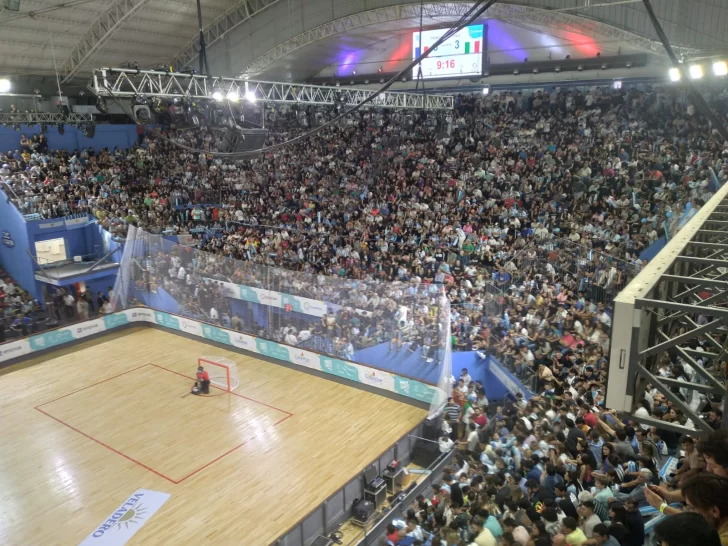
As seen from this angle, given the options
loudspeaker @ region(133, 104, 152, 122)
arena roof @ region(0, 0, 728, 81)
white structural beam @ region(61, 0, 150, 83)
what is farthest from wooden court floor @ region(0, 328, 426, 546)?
white structural beam @ region(61, 0, 150, 83)

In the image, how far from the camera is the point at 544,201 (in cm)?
1777

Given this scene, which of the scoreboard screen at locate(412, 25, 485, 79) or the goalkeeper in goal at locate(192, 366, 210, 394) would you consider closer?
the goalkeeper in goal at locate(192, 366, 210, 394)

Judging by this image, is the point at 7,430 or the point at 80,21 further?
the point at 80,21

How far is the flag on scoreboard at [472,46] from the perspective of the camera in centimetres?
1833

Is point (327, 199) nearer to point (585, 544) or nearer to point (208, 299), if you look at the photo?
point (208, 299)

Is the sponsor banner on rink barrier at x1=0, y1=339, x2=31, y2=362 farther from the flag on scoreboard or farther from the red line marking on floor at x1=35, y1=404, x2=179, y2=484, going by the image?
the flag on scoreboard

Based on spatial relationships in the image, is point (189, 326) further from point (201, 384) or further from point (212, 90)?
point (212, 90)

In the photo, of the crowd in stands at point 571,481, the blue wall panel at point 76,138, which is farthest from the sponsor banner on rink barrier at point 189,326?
the blue wall panel at point 76,138

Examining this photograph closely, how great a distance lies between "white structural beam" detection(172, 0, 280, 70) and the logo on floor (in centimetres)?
1811

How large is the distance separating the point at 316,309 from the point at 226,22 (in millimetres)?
16926

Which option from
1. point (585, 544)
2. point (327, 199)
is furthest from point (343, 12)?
point (585, 544)

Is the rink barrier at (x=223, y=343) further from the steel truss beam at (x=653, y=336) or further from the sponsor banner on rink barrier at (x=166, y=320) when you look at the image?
the steel truss beam at (x=653, y=336)

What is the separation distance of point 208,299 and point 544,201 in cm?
1091

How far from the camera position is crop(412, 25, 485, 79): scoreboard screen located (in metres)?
18.3
